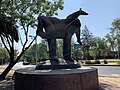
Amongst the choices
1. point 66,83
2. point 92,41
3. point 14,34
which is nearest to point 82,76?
point 66,83

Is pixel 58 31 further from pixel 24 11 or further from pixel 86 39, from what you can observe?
pixel 86 39

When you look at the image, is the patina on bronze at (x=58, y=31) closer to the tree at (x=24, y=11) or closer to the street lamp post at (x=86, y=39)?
the tree at (x=24, y=11)

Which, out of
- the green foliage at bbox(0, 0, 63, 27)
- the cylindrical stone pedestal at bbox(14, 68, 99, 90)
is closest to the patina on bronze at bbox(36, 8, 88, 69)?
the cylindrical stone pedestal at bbox(14, 68, 99, 90)

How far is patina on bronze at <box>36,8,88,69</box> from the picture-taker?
8914 millimetres

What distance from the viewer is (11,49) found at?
16203 millimetres

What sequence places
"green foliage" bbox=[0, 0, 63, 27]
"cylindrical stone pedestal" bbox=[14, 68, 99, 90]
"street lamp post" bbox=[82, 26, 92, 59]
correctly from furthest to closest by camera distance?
1. "street lamp post" bbox=[82, 26, 92, 59]
2. "green foliage" bbox=[0, 0, 63, 27]
3. "cylindrical stone pedestal" bbox=[14, 68, 99, 90]

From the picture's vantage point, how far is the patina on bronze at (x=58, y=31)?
891 cm

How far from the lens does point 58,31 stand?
9.43m

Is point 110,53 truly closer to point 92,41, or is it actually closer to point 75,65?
point 92,41

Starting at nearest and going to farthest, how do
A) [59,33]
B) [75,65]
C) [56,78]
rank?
[56,78], [75,65], [59,33]

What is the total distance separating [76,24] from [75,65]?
1889 millimetres

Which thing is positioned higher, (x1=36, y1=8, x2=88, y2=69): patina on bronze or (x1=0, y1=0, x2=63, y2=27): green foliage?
(x1=0, y1=0, x2=63, y2=27): green foliage

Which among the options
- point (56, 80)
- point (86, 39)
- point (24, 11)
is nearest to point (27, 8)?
point (24, 11)

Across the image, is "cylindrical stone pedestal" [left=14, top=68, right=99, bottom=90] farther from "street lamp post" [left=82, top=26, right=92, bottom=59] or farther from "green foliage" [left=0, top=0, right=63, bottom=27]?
"street lamp post" [left=82, top=26, right=92, bottom=59]
